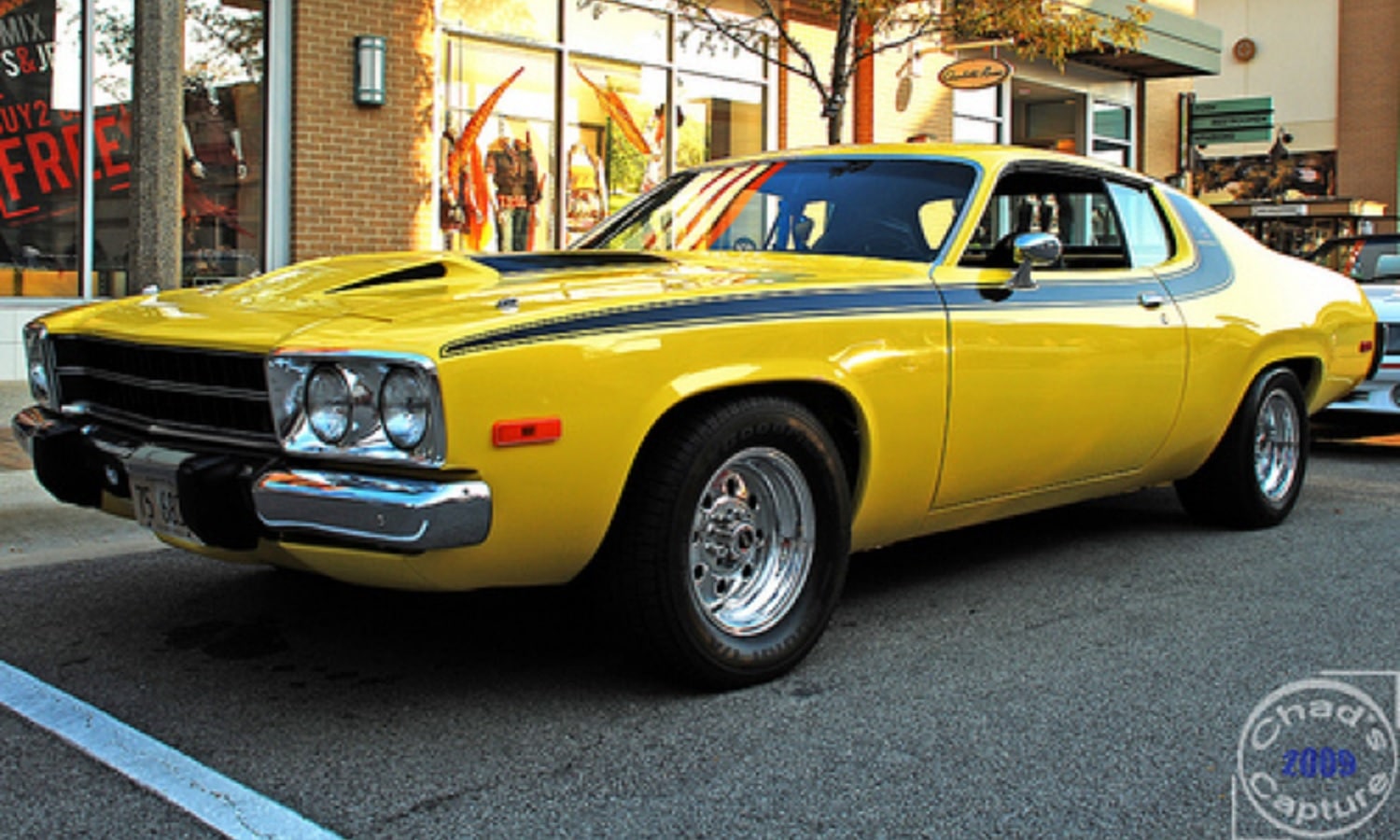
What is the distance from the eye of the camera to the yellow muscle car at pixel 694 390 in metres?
3.23

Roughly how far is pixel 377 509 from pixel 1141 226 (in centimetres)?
365

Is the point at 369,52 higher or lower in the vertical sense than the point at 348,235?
higher

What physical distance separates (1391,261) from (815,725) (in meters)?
8.34

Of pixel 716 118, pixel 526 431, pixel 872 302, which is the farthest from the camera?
pixel 716 118

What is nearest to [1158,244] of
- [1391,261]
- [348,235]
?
[1391,261]

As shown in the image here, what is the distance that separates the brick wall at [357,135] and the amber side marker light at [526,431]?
828 cm

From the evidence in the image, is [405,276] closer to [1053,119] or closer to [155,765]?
[155,765]

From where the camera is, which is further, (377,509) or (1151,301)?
(1151,301)

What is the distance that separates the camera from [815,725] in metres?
3.52

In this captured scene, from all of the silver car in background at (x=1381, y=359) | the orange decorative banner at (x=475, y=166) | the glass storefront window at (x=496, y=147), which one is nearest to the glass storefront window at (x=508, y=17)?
the glass storefront window at (x=496, y=147)

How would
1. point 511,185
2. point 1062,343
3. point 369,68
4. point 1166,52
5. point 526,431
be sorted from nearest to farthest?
point 526,431
point 1062,343
point 369,68
point 511,185
point 1166,52

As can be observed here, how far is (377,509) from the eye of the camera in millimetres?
3119

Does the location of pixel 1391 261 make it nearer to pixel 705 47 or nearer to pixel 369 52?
pixel 705 47

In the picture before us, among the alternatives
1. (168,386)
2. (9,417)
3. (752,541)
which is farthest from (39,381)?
(9,417)
